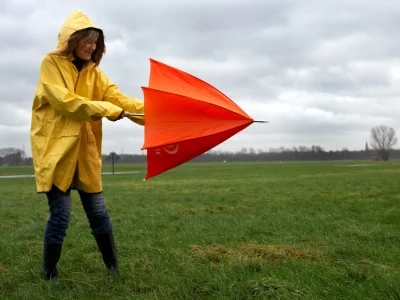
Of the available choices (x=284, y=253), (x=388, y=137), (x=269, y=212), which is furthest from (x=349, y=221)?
(x=388, y=137)

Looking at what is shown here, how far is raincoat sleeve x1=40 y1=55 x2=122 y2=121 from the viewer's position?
402cm

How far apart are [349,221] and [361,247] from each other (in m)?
2.76

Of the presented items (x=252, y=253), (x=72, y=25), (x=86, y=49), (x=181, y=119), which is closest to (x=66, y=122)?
(x=86, y=49)

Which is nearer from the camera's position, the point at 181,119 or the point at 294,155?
the point at 181,119

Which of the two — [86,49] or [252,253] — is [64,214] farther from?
[252,253]

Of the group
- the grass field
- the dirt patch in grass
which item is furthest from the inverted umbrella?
the dirt patch in grass

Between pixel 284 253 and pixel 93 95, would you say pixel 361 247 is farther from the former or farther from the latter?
pixel 93 95

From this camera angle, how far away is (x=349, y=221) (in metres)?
8.54

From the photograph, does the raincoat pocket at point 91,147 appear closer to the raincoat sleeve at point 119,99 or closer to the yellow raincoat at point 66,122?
the yellow raincoat at point 66,122

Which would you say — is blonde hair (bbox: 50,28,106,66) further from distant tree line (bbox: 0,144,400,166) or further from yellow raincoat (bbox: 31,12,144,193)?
distant tree line (bbox: 0,144,400,166)

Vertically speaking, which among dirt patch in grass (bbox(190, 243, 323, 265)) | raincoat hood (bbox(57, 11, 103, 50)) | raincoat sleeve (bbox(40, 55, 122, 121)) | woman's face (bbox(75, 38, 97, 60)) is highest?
raincoat hood (bbox(57, 11, 103, 50))

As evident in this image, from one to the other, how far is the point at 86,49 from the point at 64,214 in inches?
62.0

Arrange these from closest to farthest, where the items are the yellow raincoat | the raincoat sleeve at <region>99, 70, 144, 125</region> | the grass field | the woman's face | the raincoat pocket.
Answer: the grass field < the yellow raincoat < the woman's face < the raincoat pocket < the raincoat sleeve at <region>99, 70, 144, 125</region>

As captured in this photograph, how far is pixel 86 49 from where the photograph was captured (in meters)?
4.39
